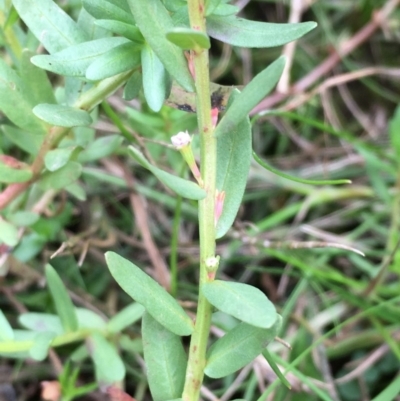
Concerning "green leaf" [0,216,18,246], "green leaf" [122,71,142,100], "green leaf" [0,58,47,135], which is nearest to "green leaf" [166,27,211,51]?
"green leaf" [122,71,142,100]

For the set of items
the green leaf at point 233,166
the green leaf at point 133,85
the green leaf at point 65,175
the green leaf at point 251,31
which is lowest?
the green leaf at point 65,175

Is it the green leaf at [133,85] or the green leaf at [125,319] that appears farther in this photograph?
the green leaf at [125,319]

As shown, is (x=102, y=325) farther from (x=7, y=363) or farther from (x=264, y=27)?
(x=264, y=27)

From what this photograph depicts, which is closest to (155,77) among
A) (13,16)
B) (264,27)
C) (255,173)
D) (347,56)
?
(264,27)

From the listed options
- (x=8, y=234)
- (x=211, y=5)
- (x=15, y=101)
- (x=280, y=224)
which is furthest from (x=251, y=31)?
(x=280, y=224)

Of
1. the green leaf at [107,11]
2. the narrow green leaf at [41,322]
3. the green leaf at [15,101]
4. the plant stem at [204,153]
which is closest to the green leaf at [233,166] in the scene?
the plant stem at [204,153]

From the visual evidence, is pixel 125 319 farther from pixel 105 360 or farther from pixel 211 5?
pixel 211 5

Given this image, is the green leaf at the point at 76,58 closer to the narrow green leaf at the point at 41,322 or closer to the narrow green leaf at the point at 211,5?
the narrow green leaf at the point at 211,5
